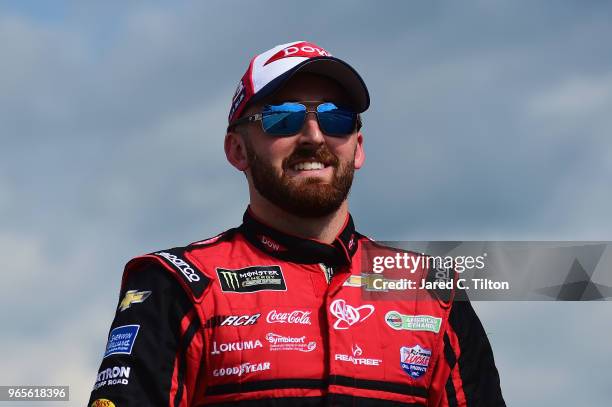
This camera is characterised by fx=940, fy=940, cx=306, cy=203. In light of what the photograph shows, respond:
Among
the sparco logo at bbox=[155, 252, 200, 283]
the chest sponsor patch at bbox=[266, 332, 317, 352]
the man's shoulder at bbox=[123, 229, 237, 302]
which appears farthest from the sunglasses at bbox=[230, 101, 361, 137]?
the chest sponsor patch at bbox=[266, 332, 317, 352]

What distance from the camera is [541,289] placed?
345 inches

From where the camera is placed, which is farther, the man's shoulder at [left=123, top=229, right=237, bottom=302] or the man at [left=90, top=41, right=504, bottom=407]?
the man's shoulder at [left=123, top=229, right=237, bottom=302]

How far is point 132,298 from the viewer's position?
6.66 metres

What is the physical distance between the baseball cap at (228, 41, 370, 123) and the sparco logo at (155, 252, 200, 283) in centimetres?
126

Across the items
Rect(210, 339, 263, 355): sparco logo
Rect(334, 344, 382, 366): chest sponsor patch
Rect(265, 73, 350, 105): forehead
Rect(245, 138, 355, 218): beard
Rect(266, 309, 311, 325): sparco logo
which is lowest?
Rect(334, 344, 382, 366): chest sponsor patch

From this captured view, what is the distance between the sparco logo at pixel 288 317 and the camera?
6.51 meters

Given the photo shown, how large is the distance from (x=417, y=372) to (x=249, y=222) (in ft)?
5.53

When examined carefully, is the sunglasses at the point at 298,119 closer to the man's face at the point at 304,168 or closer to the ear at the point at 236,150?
the man's face at the point at 304,168

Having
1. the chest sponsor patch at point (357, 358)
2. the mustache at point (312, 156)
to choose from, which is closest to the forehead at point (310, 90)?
the mustache at point (312, 156)

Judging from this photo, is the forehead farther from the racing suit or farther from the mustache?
the racing suit

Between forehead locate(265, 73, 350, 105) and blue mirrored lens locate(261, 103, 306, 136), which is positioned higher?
forehead locate(265, 73, 350, 105)

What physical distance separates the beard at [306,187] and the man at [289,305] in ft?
0.03

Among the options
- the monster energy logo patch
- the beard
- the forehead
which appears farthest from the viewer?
the forehead

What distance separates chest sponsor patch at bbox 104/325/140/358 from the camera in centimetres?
641
